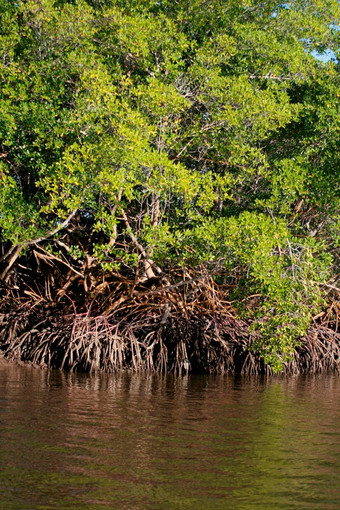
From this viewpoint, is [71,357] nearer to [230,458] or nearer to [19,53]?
[19,53]

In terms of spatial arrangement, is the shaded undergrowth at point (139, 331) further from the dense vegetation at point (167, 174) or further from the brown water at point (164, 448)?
the brown water at point (164, 448)

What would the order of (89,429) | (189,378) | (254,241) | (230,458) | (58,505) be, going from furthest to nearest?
(189,378) → (254,241) → (89,429) → (230,458) → (58,505)

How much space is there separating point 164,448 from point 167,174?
16.5ft

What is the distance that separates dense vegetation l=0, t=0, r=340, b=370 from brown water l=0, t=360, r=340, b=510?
6.14 feet

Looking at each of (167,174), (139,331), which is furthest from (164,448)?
(139,331)

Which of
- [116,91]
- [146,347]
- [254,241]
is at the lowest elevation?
[146,347]

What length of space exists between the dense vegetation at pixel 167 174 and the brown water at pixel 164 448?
187cm

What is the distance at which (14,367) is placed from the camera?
10594mm

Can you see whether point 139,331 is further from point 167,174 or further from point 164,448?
point 164,448

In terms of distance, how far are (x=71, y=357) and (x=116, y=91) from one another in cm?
381

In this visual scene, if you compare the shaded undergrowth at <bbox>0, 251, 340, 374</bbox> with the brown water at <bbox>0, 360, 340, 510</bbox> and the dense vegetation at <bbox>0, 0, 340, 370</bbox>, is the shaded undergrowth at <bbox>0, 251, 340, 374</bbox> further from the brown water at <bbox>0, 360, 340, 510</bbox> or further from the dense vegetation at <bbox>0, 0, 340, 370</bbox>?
the brown water at <bbox>0, 360, 340, 510</bbox>

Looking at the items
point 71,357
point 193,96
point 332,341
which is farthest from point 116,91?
point 332,341

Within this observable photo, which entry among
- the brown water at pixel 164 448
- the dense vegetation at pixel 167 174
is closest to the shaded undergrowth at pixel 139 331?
the dense vegetation at pixel 167 174

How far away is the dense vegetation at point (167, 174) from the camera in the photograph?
31.3 ft
